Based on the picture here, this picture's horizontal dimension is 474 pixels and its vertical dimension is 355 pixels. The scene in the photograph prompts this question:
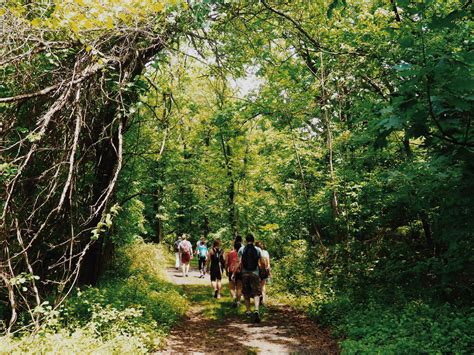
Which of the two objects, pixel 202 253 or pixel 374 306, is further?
pixel 202 253

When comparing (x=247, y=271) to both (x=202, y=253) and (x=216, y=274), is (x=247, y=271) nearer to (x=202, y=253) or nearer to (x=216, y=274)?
(x=216, y=274)

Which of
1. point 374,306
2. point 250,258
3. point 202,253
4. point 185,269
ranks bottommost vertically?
point 185,269

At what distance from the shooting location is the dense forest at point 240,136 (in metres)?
4.91

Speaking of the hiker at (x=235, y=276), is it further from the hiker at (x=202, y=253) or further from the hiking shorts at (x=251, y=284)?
the hiker at (x=202, y=253)

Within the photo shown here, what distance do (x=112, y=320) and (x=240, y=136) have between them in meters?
7.62

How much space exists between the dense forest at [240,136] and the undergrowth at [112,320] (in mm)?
61

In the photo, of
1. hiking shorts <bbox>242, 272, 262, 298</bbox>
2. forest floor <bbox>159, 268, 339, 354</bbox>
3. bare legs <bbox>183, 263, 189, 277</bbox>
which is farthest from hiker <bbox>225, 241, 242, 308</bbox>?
bare legs <bbox>183, 263, 189, 277</bbox>

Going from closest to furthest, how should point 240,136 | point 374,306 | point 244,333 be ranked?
point 374,306
point 244,333
point 240,136

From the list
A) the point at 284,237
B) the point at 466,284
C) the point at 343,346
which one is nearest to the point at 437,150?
the point at 343,346

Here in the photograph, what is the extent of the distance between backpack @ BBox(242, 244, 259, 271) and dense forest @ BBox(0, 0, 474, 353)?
196 centimetres

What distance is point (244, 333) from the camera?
26.1 ft

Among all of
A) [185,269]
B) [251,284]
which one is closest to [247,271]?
[251,284]

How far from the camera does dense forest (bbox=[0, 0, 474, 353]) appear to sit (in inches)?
193

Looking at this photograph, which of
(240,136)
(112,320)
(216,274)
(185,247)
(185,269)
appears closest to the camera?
(112,320)
